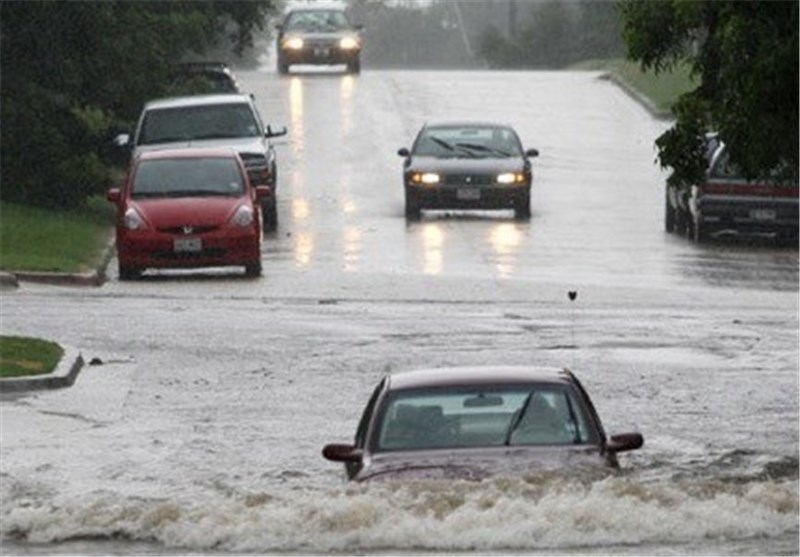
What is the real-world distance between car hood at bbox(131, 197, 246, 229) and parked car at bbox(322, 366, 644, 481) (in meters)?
19.2

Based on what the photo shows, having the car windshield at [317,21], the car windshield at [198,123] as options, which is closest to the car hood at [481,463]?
the car windshield at [198,123]

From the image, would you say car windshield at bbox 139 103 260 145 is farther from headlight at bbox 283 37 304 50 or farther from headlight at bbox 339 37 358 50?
headlight at bbox 283 37 304 50

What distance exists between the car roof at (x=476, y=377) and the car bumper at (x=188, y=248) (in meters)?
18.9

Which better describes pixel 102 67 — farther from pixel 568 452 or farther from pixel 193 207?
pixel 568 452

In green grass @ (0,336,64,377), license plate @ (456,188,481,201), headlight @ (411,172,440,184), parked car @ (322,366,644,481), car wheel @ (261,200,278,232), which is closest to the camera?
parked car @ (322,366,644,481)

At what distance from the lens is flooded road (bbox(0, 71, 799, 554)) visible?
17625 mm

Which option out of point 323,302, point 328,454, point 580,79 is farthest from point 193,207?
point 580,79

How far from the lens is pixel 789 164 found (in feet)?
68.3

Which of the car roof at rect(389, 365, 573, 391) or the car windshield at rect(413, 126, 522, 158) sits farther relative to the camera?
the car windshield at rect(413, 126, 522, 158)

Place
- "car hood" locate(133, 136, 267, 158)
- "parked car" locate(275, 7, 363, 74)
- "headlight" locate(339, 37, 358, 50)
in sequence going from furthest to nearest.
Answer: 1. "headlight" locate(339, 37, 358, 50)
2. "parked car" locate(275, 7, 363, 74)
3. "car hood" locate(133, 136, 267, 158)

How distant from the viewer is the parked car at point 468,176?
45.9m

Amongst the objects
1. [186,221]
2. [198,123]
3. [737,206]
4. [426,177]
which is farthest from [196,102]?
[737,206]

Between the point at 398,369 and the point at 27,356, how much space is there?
361cm

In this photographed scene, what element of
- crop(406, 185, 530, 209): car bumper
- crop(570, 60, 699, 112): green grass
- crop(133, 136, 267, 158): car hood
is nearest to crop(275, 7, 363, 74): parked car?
crop(570, 60, 699, 112): green grass
